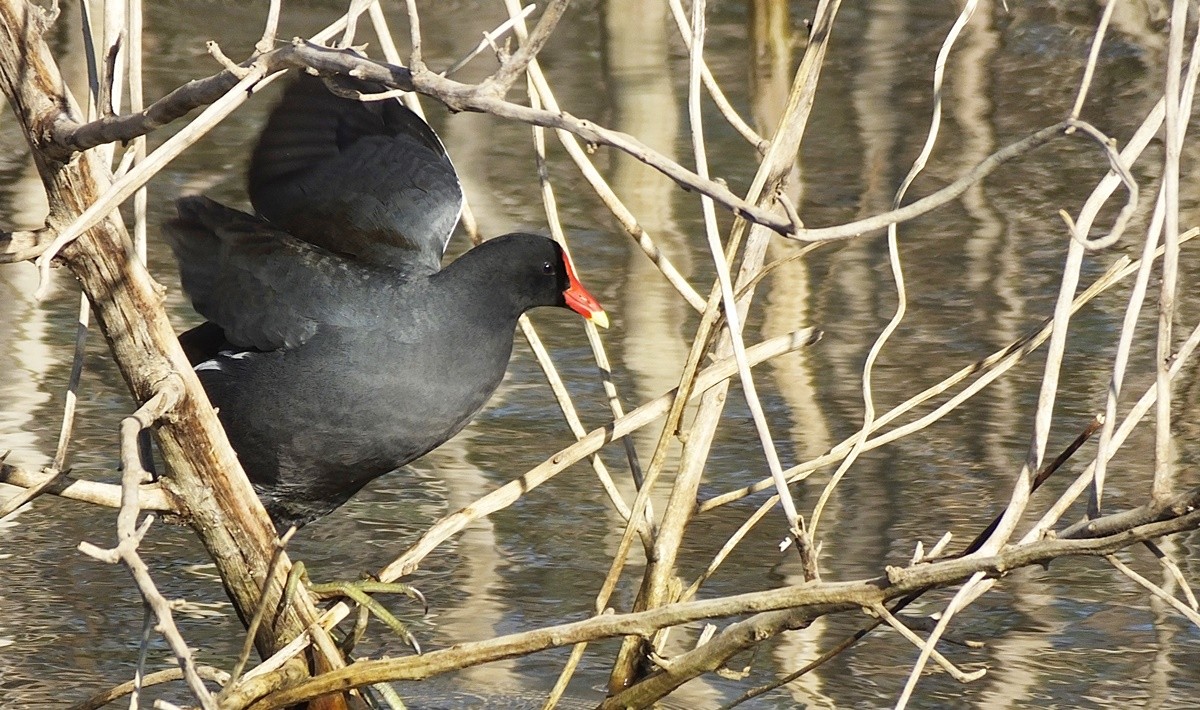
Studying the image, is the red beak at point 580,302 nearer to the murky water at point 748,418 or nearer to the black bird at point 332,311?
the black bird at point 332,311

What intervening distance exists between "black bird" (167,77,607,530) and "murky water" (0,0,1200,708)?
47 centimetres

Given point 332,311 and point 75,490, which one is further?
point 332,311

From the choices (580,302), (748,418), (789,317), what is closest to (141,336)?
(580,302)

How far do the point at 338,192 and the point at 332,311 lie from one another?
0.32 metres

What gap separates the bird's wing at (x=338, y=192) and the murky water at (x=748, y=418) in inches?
27.9

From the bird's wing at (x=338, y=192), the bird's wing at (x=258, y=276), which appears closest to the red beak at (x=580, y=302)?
the bird's wing at (x=338, y=192)

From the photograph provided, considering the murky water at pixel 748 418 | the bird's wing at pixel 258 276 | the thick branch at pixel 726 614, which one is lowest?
the murky water at pixel 748 418

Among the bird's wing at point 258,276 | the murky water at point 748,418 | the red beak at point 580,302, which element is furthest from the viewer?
the red beak at point 580,302

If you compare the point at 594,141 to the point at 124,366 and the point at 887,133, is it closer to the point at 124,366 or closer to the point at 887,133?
the point at 124,366

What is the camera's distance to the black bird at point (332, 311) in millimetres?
2656

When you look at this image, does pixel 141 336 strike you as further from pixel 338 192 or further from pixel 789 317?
pixel 789 317

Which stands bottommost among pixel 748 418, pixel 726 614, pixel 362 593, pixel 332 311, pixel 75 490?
pixel 748 418

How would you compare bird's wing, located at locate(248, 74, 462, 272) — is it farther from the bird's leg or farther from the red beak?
the bird's leg

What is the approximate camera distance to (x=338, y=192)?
2945mm
